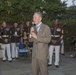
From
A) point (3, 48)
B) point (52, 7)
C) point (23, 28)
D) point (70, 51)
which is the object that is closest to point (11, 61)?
point (3, 48)

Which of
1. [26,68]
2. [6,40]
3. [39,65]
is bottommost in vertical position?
[26,68]

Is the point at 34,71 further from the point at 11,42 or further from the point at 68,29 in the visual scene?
the point at 68,29

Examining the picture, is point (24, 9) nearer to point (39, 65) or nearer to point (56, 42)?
point (56, 42)

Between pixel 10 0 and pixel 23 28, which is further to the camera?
pixel 10 0

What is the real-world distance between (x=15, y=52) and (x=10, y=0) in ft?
11.9

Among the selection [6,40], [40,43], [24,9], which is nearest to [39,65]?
[40,43]

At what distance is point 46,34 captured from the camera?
622 cm

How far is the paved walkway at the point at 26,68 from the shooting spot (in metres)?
9.80

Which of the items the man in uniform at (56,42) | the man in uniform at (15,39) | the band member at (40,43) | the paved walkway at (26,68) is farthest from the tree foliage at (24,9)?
the band member at (40,43)

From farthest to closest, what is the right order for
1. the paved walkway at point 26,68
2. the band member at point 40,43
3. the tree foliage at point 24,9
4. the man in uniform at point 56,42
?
1. the tree foliage at point 24,9
2. the man in uniform at point 56,42
3. the paved walkway at point 26,68
4. the band member at point 40,43

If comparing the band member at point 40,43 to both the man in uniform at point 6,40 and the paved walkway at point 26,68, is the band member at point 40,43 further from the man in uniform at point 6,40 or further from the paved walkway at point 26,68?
the man in uniform at point 6,40

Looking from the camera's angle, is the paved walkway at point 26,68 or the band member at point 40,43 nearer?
the band member at point 40,43

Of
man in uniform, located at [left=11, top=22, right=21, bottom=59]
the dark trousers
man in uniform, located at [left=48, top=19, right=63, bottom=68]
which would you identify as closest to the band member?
the dark trousers

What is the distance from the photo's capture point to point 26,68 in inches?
417
